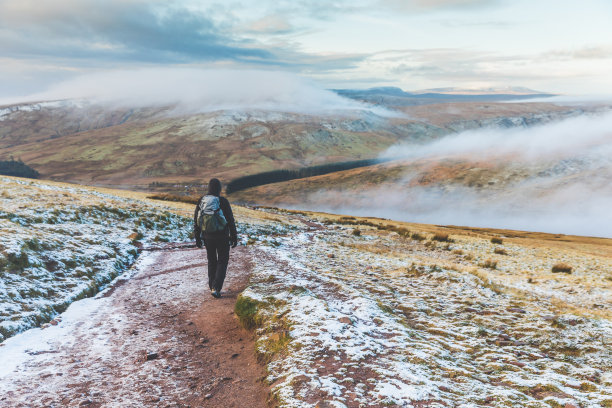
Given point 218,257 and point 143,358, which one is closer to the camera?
point 143,358

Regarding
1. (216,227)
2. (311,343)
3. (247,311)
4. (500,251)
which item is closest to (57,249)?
(216,227)

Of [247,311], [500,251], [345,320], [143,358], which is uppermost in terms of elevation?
[345,320]

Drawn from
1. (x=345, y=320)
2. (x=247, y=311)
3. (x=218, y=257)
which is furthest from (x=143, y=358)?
(x=345, y=320)

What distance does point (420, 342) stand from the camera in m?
8.70

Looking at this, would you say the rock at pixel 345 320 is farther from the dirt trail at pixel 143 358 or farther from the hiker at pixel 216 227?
the hiker at pixel 216 227

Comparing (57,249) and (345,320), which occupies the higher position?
(57,249)

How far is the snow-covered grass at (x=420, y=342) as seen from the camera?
6.49 metres

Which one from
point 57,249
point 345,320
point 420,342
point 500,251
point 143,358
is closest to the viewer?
point 143,358

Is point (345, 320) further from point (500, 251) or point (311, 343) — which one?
point (500, 251)

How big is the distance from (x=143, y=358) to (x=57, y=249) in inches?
402

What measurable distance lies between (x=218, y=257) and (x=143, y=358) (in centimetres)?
467

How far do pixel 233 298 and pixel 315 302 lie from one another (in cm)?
359

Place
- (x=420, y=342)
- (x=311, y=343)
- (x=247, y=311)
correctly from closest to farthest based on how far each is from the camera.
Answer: (x=311, y=343), (x=420, y=342), (x=247, y=311)

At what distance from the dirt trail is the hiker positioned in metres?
1.28
